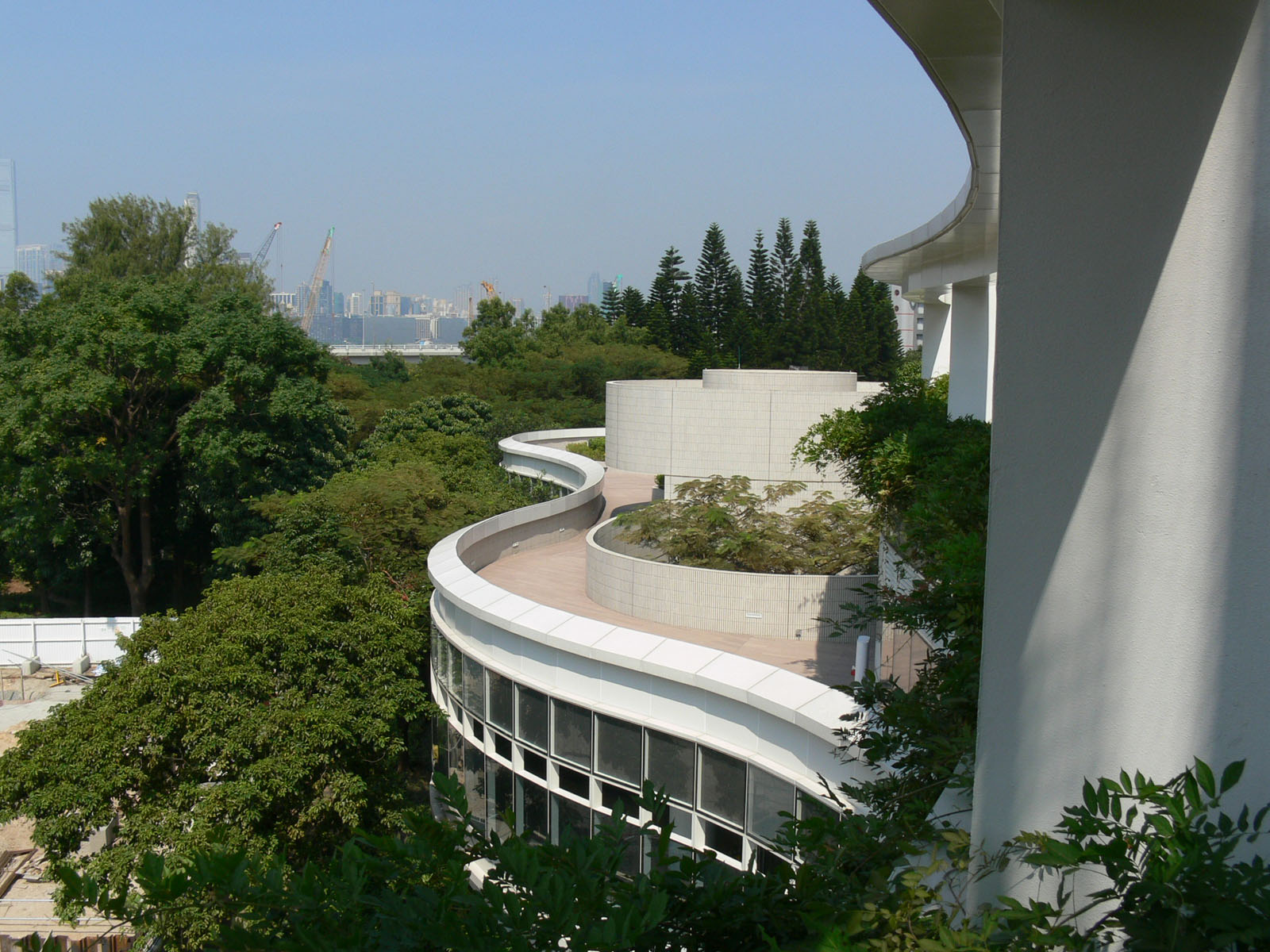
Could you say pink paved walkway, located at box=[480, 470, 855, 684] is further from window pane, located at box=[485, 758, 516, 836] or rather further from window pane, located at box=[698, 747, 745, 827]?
window pane, located at box=[485, 758, 516, 836]

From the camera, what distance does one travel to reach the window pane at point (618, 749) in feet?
24.5

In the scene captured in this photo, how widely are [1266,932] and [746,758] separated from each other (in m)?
5.10

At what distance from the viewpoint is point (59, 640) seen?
18.9 metres

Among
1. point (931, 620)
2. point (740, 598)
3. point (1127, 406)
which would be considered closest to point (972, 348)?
point (740, 598)

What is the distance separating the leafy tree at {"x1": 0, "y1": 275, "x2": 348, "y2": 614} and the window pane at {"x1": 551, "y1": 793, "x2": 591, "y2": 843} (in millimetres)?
13493

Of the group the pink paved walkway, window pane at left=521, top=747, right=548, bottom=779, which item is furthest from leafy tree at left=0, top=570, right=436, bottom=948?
the pink paved walkway

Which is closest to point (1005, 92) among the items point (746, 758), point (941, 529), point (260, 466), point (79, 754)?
point (941, 529)

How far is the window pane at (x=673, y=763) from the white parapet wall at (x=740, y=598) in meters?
2.42

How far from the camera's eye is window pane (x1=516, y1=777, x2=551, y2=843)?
829 cm

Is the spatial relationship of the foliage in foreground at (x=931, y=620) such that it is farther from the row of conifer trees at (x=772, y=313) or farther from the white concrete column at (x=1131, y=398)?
the row of conifer trees at (x=772, y=313)

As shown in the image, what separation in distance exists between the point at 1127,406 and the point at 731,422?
1495cm

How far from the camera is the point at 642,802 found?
2412mm

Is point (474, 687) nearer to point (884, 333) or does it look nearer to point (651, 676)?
point (651, 676)

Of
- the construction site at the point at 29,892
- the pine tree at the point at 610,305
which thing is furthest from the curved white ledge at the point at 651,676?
the pine tree at the point at 610,305
